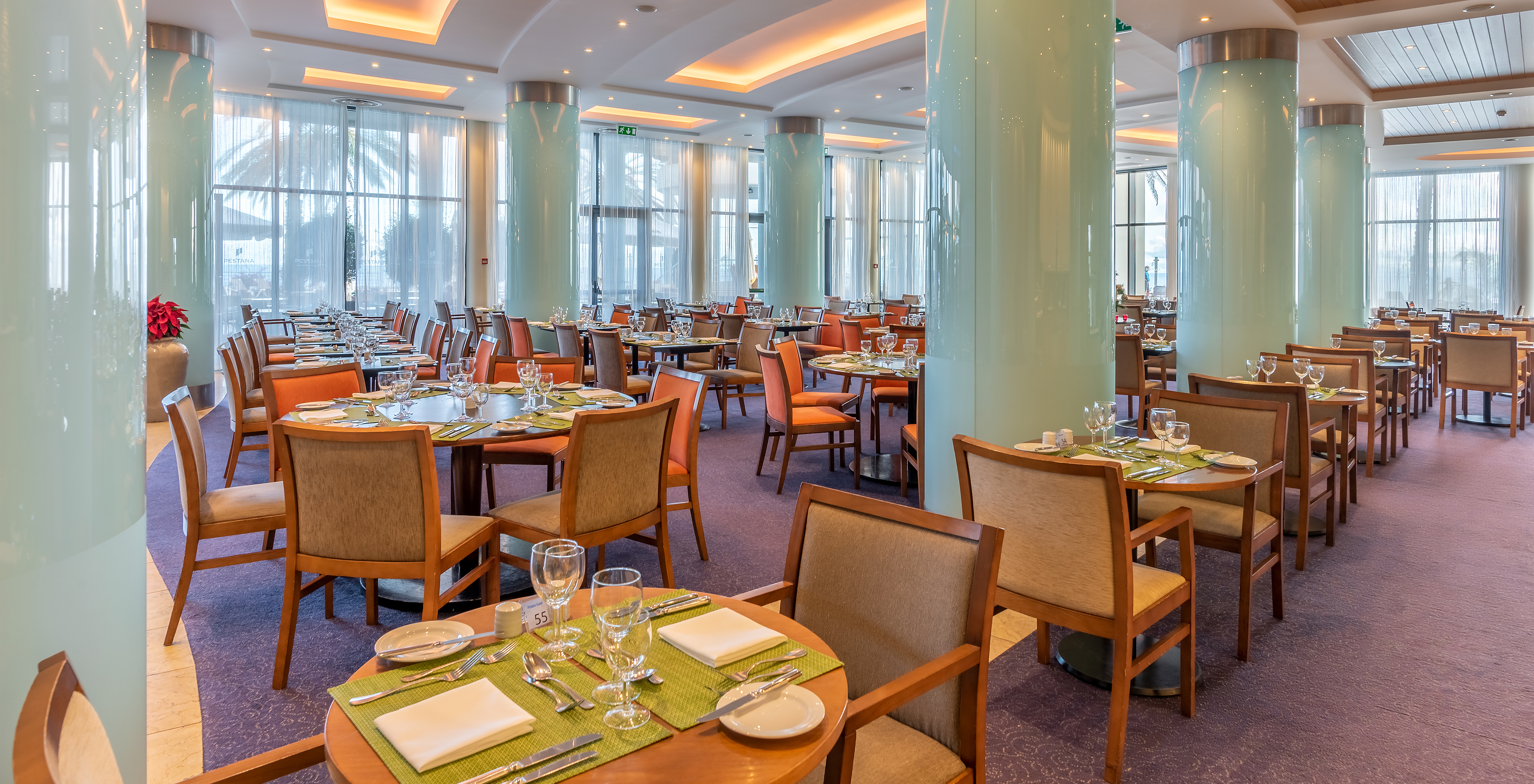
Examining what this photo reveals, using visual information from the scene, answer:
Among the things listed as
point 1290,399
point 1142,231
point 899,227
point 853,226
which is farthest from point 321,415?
point 1142,231

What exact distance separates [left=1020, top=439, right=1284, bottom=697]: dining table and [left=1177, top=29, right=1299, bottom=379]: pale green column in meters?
4.66

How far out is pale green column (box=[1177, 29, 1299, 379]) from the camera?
726cm

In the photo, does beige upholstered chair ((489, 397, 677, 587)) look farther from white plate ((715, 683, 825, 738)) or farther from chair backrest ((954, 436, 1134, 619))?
white plate ((715, 683, 825, 738))

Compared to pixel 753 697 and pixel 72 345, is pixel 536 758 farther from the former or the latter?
pixel 72 345

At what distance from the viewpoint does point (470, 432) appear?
10.9 feet

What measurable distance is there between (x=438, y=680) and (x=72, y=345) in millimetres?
789

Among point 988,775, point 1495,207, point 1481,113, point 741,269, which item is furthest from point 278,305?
point 1495,207

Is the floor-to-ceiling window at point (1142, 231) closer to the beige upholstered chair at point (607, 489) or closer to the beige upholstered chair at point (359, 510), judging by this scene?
the beige upholstered chair at point (607, 489)

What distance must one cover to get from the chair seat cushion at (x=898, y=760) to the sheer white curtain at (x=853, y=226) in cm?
1647

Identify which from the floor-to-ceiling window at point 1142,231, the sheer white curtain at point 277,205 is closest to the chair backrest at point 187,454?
the sheer white curtain at point 277,205

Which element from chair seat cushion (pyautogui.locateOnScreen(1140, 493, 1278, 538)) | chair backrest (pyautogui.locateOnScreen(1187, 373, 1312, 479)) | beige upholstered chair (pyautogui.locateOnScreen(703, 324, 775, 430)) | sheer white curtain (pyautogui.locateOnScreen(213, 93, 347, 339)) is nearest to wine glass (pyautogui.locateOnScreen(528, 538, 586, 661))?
chair seat cushion (pyautogui.locateOnScreen(1140, 493, 1278, 538))

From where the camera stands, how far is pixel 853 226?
18188 mm

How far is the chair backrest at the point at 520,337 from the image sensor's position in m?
8.49

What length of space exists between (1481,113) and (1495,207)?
21.8 ft
